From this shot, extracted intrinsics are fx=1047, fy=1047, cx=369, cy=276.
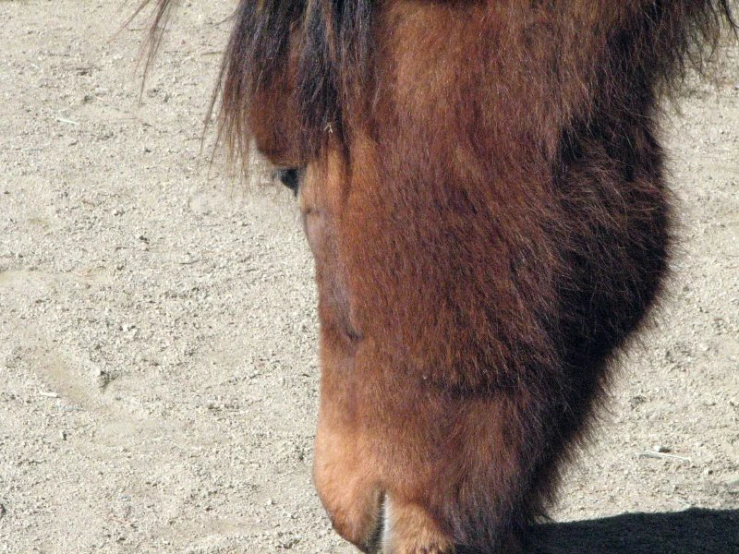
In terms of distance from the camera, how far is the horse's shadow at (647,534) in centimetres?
279

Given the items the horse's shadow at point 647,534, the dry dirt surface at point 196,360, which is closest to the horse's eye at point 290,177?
the dry dirt surface at point 196,360

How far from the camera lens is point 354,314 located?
77.1 inches

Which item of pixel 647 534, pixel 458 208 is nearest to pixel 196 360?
pixel 647 534

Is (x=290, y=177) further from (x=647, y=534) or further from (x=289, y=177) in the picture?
(x=647, y=534)

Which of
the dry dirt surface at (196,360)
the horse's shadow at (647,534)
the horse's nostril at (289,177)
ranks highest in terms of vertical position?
the horse's nostril at (289,177)

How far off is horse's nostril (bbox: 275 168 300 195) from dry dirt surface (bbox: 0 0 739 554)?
0.23 metres

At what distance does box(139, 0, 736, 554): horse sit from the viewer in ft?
5.75

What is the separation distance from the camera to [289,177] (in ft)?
6.79

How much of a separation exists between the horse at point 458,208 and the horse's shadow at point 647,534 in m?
0.80

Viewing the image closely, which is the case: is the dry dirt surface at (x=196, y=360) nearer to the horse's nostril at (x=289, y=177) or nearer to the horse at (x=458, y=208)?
the horse's nostril at (x=289, y=177)

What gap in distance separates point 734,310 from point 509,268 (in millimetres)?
2375

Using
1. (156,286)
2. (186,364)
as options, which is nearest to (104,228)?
(156,286)

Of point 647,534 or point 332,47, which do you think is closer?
point 332,47

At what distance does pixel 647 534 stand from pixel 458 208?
57.9 inches
